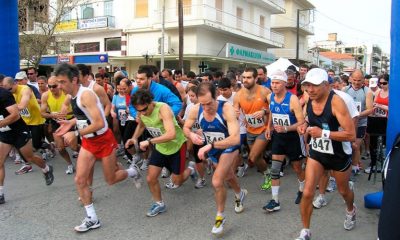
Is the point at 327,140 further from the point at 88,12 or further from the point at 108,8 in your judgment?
the point at 88,12

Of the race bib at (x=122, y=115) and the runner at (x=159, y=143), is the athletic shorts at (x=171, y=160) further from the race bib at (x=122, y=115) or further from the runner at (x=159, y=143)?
the race bib at (x=122, y=115)

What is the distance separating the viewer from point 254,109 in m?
6.09

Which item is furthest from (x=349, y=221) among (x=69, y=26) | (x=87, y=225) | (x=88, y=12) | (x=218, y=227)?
(x=69, y=26)

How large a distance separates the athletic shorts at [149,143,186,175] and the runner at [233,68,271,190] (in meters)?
1.28

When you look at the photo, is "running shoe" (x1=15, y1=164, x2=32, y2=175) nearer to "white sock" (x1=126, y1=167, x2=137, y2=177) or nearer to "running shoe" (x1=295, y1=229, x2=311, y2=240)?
"white sock" (x1=126, y1=167, x2=137, y2=177)

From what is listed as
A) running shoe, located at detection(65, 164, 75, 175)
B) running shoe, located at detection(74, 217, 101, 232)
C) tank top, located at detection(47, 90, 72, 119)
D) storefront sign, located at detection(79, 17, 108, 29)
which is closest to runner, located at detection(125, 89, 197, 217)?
running shoe, located at detection(74, 217, 101, 232)

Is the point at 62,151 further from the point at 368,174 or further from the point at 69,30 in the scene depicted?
the point at 69,30

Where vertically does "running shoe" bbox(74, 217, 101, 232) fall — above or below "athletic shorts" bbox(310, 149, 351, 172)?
below

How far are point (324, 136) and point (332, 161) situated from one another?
0.39 m

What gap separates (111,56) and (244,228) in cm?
2796

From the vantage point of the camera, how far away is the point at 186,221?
190 inches

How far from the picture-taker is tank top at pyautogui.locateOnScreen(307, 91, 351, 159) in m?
3.99

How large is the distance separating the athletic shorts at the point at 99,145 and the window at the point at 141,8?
2704 centimetres

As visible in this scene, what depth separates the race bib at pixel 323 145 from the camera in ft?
13.3
